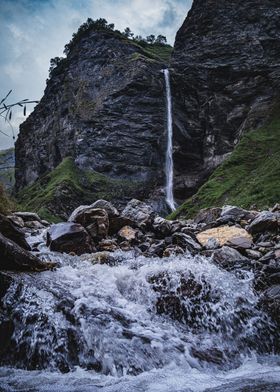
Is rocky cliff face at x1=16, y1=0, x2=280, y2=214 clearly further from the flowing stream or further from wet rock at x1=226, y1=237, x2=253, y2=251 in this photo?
the flowing stream

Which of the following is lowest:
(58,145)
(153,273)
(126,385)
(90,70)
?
(126,385)

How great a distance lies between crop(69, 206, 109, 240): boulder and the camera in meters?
17.6

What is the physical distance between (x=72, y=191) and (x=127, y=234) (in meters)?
52.9

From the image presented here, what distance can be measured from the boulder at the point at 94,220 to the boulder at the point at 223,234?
13.7ft

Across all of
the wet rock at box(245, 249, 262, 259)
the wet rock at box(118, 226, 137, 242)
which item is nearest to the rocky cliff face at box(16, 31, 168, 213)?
the wet rock at box(118, 226, 137, 242)

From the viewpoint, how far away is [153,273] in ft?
40.0

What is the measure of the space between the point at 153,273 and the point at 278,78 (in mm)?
67932

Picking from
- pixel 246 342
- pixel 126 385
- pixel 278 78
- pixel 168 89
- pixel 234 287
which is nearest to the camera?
pixel 126 385

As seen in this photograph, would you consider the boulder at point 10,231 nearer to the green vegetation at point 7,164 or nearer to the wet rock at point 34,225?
the green vegetation at point 7,164

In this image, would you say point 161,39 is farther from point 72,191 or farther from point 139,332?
point 139,332

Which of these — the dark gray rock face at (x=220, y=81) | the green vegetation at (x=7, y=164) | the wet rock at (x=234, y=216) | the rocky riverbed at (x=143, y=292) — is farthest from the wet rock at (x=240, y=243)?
the dark gray rock face at (x=220, y=81)

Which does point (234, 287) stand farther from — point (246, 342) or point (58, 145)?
point (58, 145)

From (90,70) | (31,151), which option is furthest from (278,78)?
(31,151)

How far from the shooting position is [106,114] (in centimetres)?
8131
